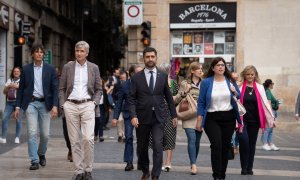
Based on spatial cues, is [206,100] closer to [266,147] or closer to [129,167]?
[129,167]

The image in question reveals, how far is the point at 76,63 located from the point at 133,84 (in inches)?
34.8

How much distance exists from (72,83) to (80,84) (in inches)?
4.5

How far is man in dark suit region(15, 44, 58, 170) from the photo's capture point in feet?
32.8

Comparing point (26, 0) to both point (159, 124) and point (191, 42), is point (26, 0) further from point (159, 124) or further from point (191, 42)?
point (159, 124)

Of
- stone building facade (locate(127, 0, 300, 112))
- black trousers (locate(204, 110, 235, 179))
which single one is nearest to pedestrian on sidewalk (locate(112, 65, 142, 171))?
black trousers (locate(204, 110, 235, 179))

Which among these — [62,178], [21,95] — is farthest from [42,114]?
[62,178]

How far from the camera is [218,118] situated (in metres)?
8.88

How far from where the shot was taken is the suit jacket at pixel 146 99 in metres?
8.95

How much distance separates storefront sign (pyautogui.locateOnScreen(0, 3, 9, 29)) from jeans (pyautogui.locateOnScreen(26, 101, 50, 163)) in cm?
1402

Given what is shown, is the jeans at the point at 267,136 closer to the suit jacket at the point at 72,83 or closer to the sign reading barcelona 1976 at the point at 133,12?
the suit jacket at the point at 72,83

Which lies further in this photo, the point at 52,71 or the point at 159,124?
the point at 52,71

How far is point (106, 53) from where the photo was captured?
6081 cm

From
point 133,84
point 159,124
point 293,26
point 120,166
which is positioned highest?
point 293,26

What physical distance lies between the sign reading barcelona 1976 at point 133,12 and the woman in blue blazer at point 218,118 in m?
13.3
